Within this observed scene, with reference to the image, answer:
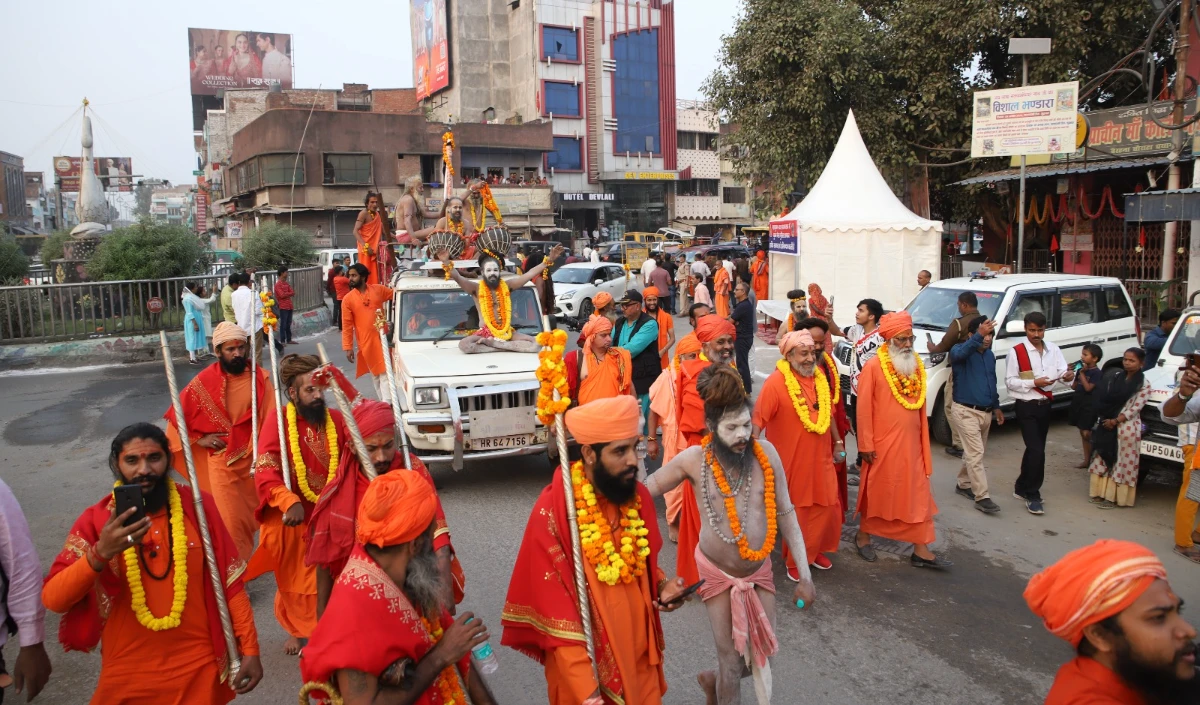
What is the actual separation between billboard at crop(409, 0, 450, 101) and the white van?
5092cm

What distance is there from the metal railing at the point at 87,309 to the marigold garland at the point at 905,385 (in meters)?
13.6

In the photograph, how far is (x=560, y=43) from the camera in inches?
2122

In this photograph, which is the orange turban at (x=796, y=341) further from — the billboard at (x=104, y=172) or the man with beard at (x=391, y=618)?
the billboard at (x=104, y=172)

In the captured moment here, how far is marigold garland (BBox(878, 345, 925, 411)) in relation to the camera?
5988 mm

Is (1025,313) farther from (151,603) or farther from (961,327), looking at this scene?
(151,603)

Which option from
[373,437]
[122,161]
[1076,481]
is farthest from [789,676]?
[122,161]

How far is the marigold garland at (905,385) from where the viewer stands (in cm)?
599

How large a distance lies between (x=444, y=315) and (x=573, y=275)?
14422 millimetres

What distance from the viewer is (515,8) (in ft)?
183

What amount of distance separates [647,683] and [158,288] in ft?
56.7

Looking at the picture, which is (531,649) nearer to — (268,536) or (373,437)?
(373,437)

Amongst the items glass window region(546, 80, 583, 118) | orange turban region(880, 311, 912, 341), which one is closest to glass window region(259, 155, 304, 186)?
glass window region(546, 80, 583, 118)

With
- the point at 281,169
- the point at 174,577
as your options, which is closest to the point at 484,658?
A: the point at 174,577

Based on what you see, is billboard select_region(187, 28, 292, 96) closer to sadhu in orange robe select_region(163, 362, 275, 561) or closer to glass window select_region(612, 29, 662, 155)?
glass window select_region(612, 29, 662, 155)
